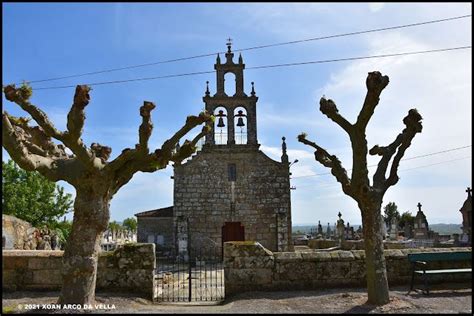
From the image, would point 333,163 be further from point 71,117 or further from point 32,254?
point 32,254

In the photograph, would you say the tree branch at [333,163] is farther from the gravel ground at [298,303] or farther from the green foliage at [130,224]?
the green foliage at [130,224]

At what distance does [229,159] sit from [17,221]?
1239cm

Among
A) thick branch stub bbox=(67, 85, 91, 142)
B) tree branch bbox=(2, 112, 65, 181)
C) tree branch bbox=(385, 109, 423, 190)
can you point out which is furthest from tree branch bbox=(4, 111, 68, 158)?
tree branch bbox=(385, 109, 423, 190)

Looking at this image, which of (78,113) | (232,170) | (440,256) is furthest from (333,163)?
(232,170)

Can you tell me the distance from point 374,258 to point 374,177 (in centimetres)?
165

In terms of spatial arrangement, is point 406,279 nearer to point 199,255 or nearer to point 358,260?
point 358,260

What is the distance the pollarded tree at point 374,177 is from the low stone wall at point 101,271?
470cm

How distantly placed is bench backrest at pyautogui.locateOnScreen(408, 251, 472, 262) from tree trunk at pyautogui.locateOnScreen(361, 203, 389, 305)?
171 cm

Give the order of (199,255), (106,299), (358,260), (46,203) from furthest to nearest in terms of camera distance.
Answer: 1. (46,203)
2. (199,255)
3. (358,260)
4. (106,299)

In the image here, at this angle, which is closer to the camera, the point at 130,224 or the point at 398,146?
the point at 398,146

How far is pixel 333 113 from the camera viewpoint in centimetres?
861

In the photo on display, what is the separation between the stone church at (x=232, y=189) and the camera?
78.4 feet

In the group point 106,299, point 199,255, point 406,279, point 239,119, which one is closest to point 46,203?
point 199,255

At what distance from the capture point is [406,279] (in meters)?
9.67
